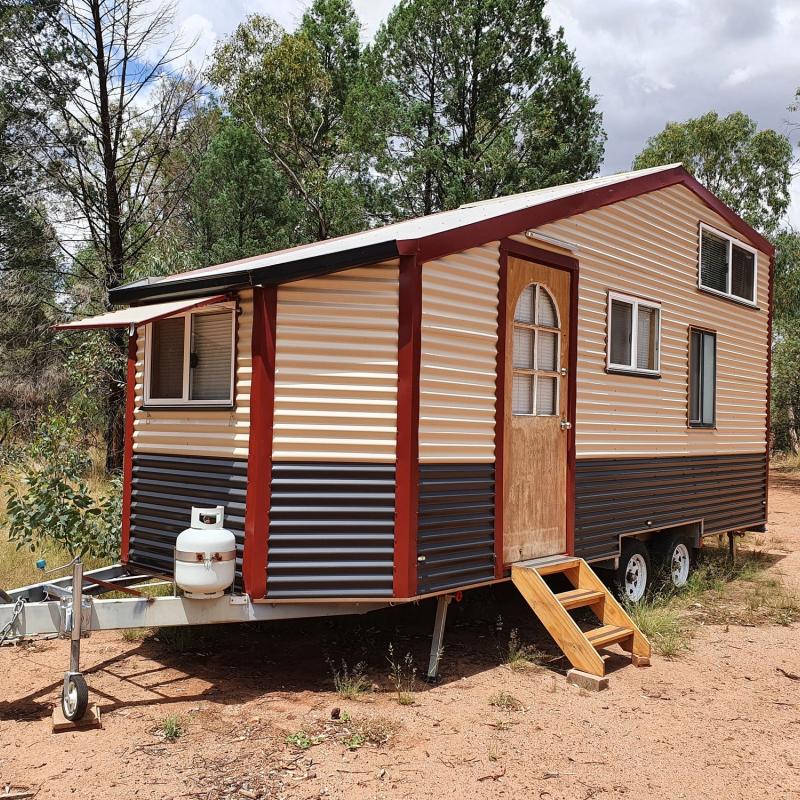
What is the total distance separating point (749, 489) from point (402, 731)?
6.82m

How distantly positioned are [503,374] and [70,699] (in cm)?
354

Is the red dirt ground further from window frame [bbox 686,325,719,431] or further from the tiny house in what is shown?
window frame [bbox 686,325,719,431]

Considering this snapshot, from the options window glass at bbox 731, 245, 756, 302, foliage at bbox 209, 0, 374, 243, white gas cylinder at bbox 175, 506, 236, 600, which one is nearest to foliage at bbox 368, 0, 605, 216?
foliage at bbox 209, 0, 374, 243

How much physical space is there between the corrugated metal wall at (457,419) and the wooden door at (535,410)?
0.26 metres

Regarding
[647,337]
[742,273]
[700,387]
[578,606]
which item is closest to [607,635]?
[578,606]

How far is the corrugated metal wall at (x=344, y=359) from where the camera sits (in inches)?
207

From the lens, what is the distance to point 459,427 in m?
5.60

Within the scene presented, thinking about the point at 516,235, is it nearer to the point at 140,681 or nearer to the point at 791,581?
the point at 140,681

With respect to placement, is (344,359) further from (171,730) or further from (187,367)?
(171,730)

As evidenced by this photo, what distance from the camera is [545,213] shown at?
6.35 meters

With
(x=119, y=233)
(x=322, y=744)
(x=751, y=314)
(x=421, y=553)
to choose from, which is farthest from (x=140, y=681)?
(x=119, y=233)

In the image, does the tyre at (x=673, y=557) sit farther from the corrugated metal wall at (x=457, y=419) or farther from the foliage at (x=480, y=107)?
the foliage at (x=480, y=107)

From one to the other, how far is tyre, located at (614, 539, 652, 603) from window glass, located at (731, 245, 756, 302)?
355cm

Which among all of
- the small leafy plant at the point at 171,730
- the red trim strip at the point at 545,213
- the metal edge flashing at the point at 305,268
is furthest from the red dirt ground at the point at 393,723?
the red trim strip at the point at 545,213
